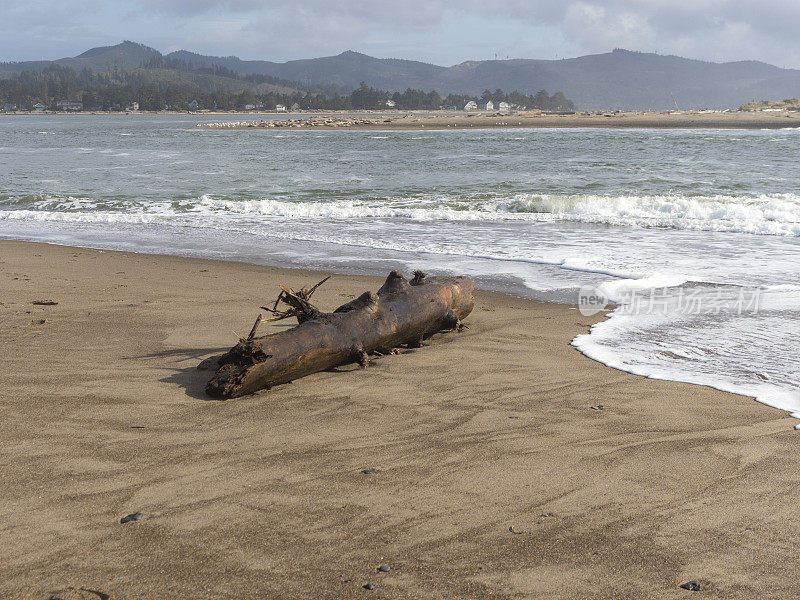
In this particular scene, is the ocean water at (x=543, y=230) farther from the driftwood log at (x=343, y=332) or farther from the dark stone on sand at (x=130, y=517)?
the dark stone on sand at (x=130, y=517)

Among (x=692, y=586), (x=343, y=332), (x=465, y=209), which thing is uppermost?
(x=465, y=209)

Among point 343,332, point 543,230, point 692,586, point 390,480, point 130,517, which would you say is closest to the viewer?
point 692,586

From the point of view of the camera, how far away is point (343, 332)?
16.8 feet

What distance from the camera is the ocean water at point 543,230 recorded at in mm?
6305

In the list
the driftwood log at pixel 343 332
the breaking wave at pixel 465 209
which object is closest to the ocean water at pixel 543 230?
the breaking wave at pixel 465 209

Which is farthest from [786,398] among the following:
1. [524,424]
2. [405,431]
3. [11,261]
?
[11,261]

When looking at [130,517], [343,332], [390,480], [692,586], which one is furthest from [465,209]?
[692,586]

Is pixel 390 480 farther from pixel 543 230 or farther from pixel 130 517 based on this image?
pixel 543 230

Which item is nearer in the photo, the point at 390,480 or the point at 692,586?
the point at 692,586

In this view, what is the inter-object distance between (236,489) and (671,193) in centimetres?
1850

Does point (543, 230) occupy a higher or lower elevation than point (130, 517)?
higher

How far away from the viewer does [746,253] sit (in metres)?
10.7

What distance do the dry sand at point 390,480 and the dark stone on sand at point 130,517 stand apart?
4 cm

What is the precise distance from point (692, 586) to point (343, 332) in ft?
9.94
